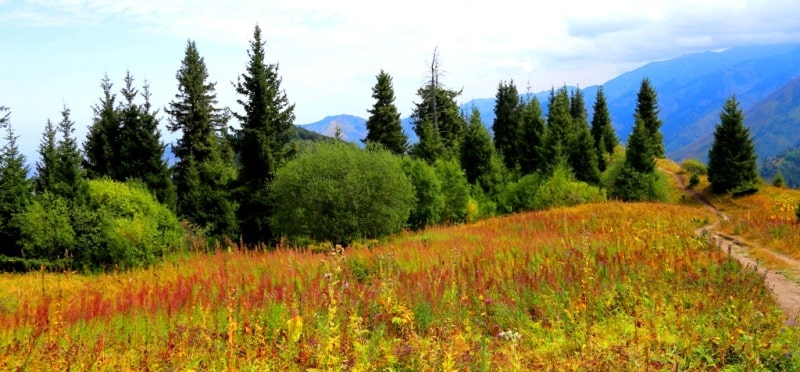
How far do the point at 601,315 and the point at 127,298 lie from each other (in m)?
7.04

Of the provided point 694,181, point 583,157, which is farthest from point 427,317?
point 694,181

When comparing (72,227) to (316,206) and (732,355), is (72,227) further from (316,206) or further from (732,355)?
(732,355)

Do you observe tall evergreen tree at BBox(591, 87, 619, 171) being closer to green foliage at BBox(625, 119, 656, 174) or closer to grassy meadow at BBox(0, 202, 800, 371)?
green foliage at BBox(625, 119, 656, 174)

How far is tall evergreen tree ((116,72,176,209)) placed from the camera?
34.1 meters

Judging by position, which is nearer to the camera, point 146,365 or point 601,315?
point 146,365

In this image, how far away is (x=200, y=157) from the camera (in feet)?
130

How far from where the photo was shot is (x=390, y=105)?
45219 millimetres

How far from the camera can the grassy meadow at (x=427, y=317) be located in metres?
4.87

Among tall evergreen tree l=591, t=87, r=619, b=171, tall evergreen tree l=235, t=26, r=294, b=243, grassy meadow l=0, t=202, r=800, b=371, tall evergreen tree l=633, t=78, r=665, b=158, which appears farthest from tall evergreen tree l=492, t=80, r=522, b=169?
grassy meadow l=0, t=202, r=800, b=371

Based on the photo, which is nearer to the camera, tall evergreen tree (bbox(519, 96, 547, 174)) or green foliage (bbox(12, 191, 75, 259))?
green foliage (bbox(12, 191, 75, 259))

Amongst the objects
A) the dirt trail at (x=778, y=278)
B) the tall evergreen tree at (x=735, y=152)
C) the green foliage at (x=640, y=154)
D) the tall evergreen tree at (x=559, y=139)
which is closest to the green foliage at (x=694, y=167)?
the tall evergreen tree at (x=735, y=152)

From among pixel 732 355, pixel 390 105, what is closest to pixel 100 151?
pixel 390 105

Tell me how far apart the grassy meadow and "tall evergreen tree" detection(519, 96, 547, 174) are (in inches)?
1463

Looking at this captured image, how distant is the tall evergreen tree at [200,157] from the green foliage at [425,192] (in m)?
11.7
